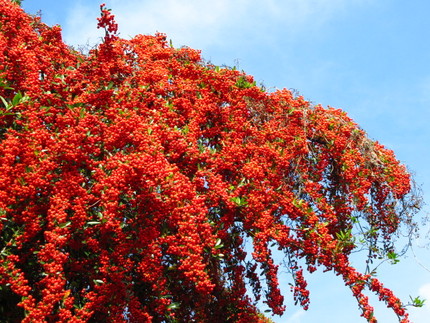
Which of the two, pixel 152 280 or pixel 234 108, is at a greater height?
pixel 234 108

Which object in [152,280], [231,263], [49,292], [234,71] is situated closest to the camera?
[49,292]

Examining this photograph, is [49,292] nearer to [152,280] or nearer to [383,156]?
[152,280]

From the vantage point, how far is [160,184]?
23.7ft

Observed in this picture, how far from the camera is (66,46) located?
35.9 ft

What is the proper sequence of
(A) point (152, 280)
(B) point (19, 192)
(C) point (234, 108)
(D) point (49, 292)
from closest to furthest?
(D) point (49, 292) < (B) point (19, 192) < (A) point (152, 280) < (C) point (234, 108)

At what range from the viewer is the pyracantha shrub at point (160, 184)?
6875 mm

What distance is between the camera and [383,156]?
473 inches

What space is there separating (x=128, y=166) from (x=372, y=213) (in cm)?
692

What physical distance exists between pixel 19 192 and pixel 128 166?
1.46m

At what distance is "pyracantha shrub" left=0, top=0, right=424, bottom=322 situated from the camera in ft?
22.6

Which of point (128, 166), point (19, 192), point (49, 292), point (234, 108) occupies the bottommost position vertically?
point (49, 292)

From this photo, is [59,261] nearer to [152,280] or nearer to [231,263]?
[152,280]

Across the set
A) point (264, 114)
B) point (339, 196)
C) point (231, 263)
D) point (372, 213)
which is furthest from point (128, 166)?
point (372, 213)

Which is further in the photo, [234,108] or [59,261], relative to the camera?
[234,108]
